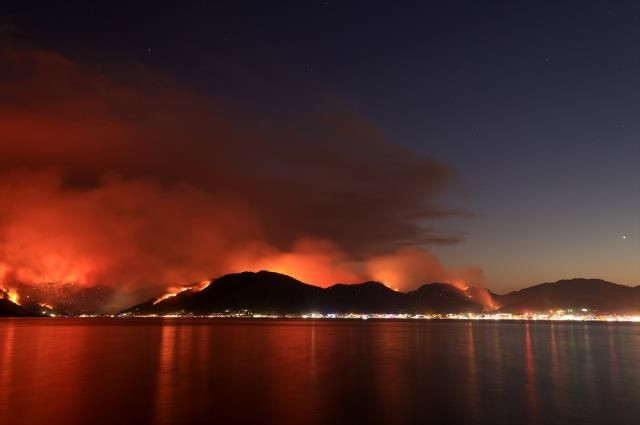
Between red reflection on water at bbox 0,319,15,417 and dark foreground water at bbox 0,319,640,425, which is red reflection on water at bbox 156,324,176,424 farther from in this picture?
red reflection on water at bbox 0,319,15,417

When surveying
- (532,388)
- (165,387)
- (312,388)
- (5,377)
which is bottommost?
(532,388)

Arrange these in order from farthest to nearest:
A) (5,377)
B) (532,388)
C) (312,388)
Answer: (5,377), (532,388), (312,388)

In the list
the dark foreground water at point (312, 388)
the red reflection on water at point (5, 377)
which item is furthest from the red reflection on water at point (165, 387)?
the red reflection on water at point (5, 377)

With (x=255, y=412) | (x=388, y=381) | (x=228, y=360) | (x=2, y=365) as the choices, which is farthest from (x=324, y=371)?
(x=2, y=365)

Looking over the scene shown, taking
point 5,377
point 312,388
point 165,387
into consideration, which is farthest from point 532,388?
point 5,377

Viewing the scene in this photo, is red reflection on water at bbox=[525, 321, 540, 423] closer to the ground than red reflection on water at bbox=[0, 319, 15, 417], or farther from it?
closer to the ground

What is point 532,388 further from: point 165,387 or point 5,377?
point 5,377

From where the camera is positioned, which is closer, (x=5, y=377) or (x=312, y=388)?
(x=312, y=388)

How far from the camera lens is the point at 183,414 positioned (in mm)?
31141

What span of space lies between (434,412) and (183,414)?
1471 cm

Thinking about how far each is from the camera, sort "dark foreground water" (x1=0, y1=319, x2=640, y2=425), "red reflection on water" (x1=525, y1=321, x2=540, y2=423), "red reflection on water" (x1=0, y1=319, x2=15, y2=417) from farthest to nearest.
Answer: "red reflection on water" (x1=0, y1=319, x2=15, y2=417)
"red reflection on water" (x1=525, y1=321, x2=540, y2=423)
"dark foreground water" (x1=0, y1=319, x2=640, y2=425)

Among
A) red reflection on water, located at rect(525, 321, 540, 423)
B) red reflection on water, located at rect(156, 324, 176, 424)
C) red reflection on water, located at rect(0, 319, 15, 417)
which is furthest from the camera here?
red reflection on water, located at rect(0, 319, 15, 417)

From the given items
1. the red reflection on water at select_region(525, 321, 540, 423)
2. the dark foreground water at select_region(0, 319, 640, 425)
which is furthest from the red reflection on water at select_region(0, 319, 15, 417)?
the red reflection on water at select_region(525, 321, 540, 423)

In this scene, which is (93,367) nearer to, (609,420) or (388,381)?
(388,381)
